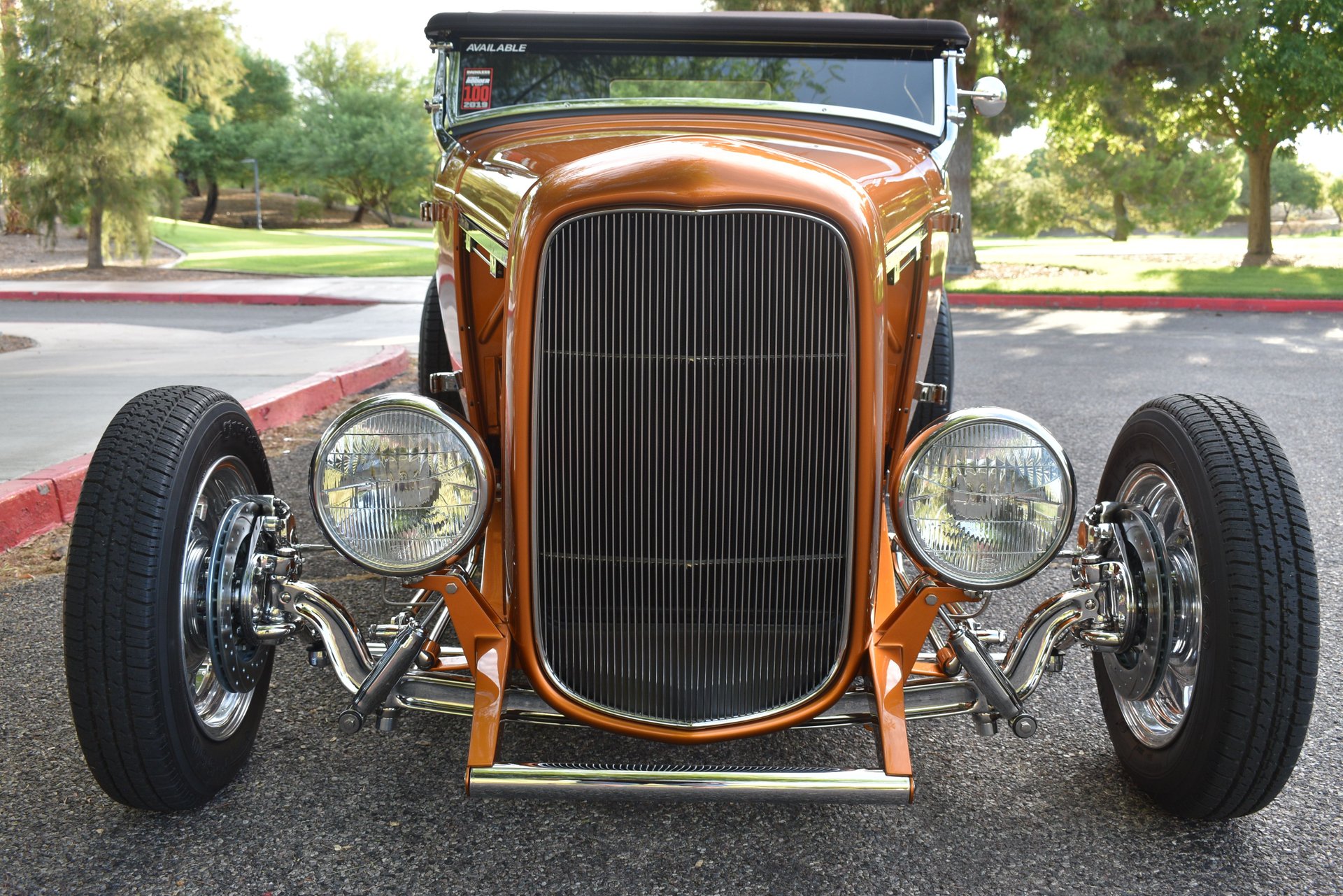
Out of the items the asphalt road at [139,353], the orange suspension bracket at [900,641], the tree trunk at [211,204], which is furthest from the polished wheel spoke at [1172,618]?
the tree trunk at [211,204]

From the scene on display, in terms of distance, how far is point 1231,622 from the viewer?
2027 mm

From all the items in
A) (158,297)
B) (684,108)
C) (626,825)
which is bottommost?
(626,825)

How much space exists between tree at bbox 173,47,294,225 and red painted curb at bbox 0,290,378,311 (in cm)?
3734

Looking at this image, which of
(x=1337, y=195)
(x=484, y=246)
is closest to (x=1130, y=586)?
(x=484, y=246)

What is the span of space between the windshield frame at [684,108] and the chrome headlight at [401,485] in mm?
1272

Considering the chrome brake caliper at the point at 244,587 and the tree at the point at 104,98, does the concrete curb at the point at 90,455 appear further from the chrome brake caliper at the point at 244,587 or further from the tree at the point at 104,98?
the tree at the point at 104,98

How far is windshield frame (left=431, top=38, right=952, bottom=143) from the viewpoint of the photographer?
9.43 feet

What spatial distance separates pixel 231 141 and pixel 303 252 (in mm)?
29053

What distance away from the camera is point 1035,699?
2799mm

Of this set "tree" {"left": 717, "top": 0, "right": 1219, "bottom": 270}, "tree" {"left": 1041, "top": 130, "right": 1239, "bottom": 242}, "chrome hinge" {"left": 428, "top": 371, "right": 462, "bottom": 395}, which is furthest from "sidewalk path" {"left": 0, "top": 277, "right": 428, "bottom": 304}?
"tree" {"left": 1041, "top": 130, "right": 1239, "bottom": 242}

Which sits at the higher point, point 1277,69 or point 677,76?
point 1277,69

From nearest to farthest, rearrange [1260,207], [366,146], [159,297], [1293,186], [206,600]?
[206,600] < [159,297] < [1260,207] < [366,146] < [1293,186]

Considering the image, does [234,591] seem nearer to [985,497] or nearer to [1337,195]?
[985,497]

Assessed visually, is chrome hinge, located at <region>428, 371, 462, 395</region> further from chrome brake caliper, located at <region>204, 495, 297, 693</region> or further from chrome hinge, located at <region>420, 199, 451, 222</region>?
chrome brake caliper, located at <region>204, 495, 297, 693</region>
